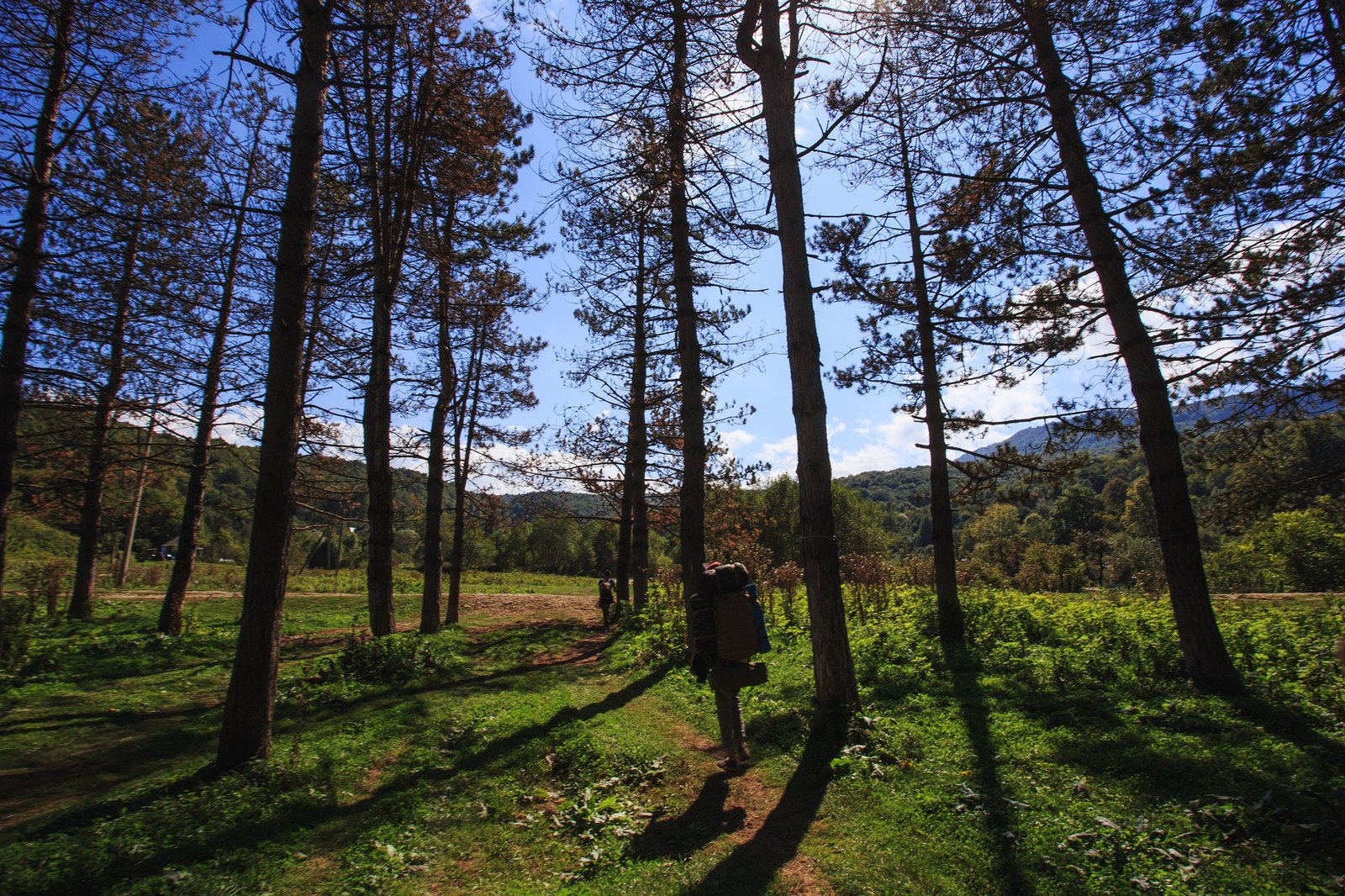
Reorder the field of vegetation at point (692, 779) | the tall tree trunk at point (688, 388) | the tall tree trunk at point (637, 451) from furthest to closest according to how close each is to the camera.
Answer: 1. the tall tree trunk at point (637, 451)
2. the tall tree trunk at point (688, 388)
3. the field of vegetation at point (692, 779)

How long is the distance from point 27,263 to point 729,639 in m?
9.75

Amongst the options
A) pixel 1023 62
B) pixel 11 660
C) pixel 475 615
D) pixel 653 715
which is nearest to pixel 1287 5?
pixel 1023 62

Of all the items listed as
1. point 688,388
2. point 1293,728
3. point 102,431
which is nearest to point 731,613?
point 1293,728

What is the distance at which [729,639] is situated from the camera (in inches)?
214

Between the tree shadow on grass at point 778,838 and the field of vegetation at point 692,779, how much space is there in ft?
0.08

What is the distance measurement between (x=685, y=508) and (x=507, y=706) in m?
4.14

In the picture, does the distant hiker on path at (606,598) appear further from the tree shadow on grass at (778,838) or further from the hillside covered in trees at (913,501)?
the tree shadow on grass at (778,838)

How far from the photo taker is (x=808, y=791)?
4969mm

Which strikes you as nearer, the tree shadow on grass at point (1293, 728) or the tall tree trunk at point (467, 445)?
the tree shadow on grass at point (1293, 728)

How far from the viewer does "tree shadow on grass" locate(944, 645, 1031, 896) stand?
3.55m

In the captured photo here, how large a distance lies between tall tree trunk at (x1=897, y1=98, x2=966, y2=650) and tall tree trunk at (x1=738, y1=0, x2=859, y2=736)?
3986 mm

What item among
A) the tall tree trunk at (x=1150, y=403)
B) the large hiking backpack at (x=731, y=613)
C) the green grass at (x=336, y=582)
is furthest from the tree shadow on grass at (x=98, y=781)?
the green grass at (x=336, y=582)

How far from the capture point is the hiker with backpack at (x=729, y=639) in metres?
5.44

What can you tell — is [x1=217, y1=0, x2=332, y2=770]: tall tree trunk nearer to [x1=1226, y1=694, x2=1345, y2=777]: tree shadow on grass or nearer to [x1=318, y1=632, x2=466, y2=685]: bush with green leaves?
[x1=318, y1=632, x2=466, y2=685]: bush with green leaves
